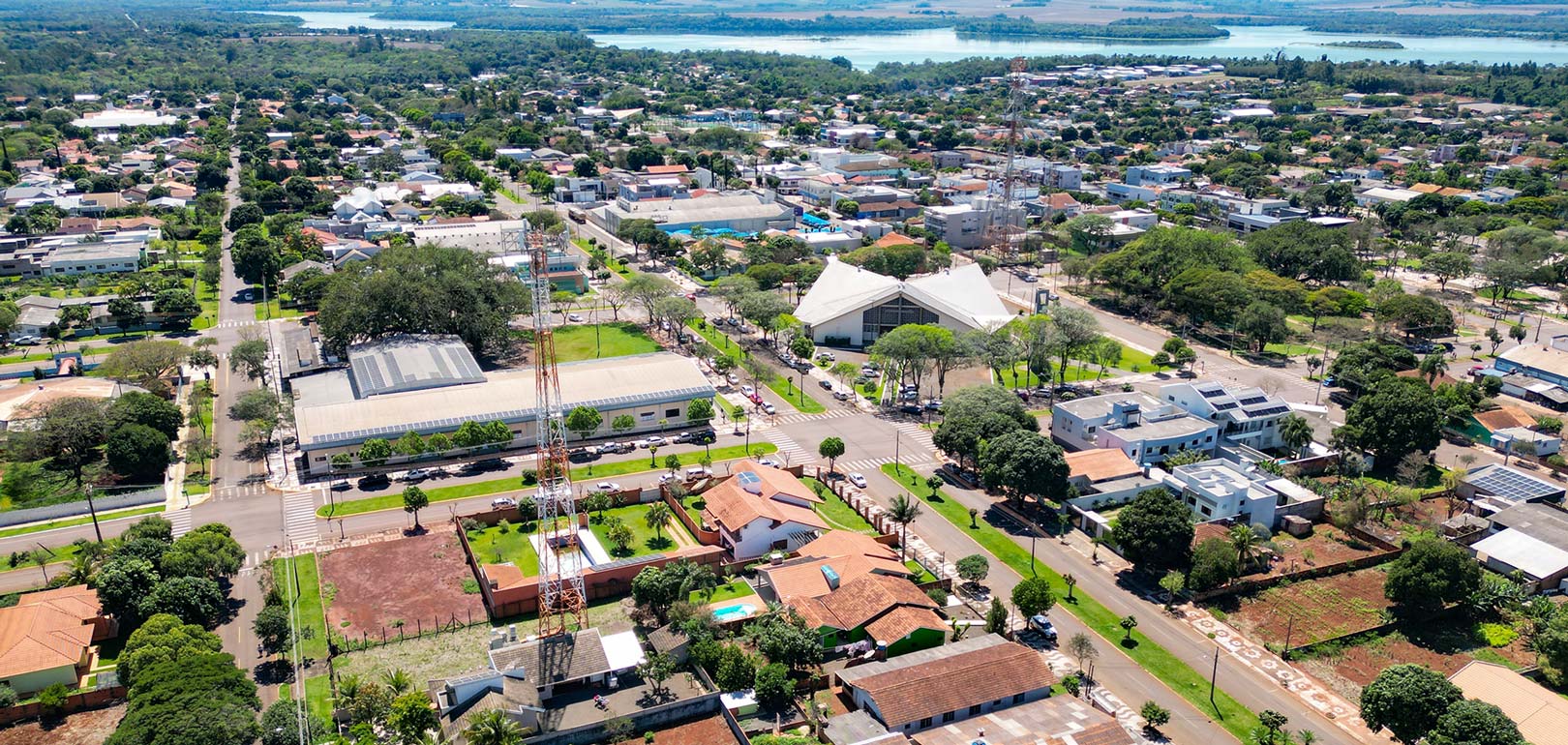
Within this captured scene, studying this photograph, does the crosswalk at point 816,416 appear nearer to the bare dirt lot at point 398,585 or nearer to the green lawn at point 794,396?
the green lawn at point 794,396

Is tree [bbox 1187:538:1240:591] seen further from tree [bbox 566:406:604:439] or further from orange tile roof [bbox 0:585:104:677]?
orange tile roof [bbox 0:585:104:677]

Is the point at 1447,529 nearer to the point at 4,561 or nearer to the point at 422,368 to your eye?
the point at 422,368

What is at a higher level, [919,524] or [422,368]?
[422,368]

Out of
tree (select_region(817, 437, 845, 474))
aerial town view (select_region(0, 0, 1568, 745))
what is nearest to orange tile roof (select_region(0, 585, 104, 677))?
aerial town view (select_region(0, 0, 1568, 745))

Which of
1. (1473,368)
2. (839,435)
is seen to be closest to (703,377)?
(839,435)

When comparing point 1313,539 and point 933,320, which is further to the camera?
point 933,320

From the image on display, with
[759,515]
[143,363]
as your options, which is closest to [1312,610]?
[759,515]
